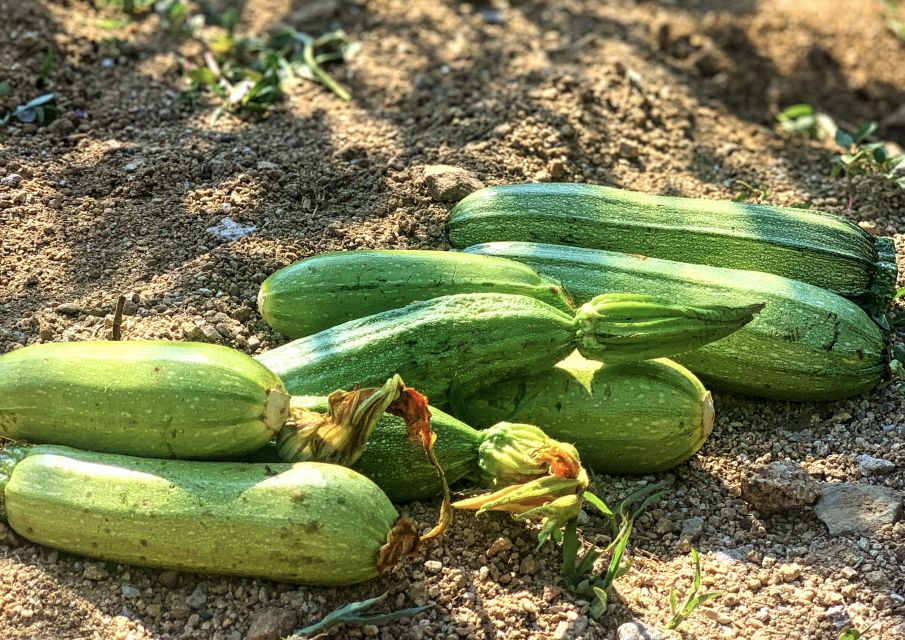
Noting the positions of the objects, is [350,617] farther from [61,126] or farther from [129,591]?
[61,126]

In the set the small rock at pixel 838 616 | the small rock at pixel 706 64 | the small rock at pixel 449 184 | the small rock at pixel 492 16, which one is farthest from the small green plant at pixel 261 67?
the small rock at pixel 838 616

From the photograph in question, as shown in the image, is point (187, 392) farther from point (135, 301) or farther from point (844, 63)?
point (844, 63)

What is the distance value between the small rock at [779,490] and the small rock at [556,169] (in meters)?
2.00

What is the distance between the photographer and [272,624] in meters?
3.14

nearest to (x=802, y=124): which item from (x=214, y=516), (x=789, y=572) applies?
(x=789, y=572)

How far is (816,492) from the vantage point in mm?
3809

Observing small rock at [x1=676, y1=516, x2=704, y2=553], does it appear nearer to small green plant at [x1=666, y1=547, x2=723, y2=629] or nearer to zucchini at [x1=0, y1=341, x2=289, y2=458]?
small green plant at [x1=666, y1=547, x2=723, y2=629]

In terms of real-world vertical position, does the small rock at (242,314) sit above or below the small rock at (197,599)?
above

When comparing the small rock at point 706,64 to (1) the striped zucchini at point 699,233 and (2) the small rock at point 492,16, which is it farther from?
(1) the striped zucchini at point 699,233

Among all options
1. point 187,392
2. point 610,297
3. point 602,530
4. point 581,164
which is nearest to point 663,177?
point 581,164

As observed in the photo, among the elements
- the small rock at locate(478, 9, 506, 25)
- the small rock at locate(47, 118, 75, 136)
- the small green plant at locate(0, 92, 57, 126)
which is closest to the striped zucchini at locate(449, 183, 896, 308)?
the small rock at locate(47, 118, 75, 136)

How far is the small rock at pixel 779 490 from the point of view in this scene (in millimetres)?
3795

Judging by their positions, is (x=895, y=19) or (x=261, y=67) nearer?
(x=261, y=67)

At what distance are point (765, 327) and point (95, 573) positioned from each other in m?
2.58
